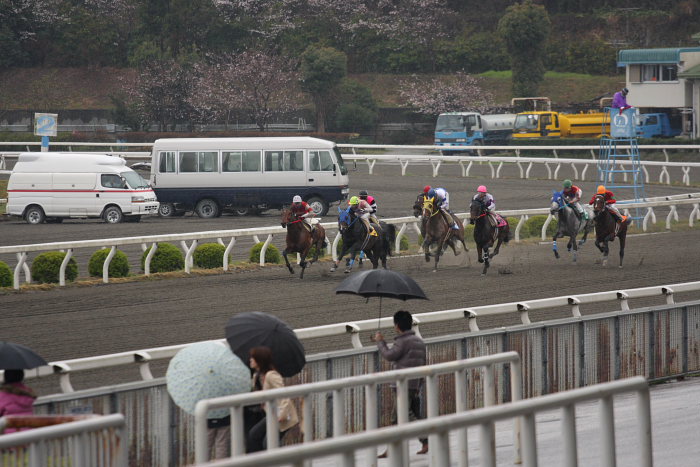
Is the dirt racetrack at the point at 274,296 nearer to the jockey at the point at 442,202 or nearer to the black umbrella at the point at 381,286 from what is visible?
the jockey at the point at 442,202

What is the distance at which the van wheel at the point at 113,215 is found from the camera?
26.8 metres

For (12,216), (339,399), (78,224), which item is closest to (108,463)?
(339,399)

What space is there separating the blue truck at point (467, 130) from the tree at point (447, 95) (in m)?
4.79

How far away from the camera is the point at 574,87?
56.8m

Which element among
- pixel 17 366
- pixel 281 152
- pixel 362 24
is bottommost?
pixel 17 366

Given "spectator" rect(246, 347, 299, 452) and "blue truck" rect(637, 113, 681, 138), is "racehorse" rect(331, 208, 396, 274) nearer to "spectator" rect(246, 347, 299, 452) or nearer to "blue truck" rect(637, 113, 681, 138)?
"spectator" rect(246, 347, 299, 452)

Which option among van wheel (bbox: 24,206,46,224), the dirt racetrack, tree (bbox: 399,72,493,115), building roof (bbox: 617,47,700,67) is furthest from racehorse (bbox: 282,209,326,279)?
tree (bbox: 399,72,493,115)

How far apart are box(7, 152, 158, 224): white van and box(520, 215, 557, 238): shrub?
364 inches

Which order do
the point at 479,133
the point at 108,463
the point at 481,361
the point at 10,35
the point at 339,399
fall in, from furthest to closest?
the point at 10,35, the point at 479,133, the point at 481,361, the point at 339,399, the point at 108,463

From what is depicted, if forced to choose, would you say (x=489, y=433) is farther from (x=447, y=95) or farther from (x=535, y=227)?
(x=447, y=95)

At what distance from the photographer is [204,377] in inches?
245

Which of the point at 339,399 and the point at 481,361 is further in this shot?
the point at 481,361

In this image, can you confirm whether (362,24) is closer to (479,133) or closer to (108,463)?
(479,133)

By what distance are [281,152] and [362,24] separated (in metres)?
31.6
